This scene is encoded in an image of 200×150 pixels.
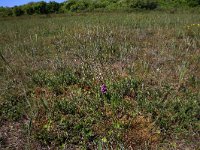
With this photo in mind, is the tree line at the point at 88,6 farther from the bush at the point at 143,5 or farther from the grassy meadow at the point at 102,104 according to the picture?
the grassy meadow at the point at 102,104

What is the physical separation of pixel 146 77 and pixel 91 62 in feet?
4.40

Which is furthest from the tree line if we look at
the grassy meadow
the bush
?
the grassy meadow

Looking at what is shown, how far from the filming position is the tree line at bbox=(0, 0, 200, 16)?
3228cm

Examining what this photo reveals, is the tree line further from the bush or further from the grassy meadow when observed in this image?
the grassy meadow

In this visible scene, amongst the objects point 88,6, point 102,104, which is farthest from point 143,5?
point 102,104

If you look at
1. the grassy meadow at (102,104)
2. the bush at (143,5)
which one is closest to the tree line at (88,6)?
the bush at (143,5)

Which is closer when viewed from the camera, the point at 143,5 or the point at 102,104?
the point at 102,104

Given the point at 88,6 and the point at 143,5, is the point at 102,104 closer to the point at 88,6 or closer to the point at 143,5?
the point at 143,5

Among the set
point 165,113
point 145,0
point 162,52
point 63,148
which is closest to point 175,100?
point 165,113

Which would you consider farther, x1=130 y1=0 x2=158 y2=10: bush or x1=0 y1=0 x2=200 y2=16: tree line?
x1=0 y1=0 x2=200 y2=16: tree line

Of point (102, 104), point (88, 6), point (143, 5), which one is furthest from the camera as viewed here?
point (88, 6)

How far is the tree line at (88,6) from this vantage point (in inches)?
1271

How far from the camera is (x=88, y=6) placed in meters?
34.2

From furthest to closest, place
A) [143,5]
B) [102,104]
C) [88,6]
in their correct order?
[88,6]
[143,5]
[102,104]
